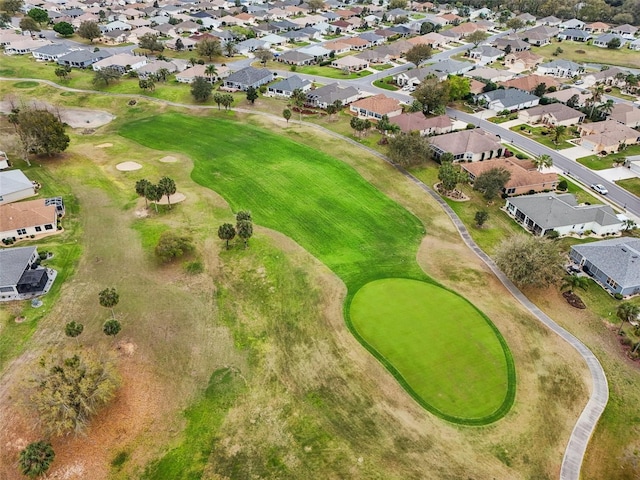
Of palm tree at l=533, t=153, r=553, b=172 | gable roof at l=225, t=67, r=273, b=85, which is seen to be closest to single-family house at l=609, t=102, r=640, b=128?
palm tree at l=533, t=153, r=553, b=172

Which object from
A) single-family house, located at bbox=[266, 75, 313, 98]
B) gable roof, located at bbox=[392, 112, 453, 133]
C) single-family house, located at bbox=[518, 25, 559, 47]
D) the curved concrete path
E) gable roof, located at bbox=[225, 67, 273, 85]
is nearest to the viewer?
the curved concrete path

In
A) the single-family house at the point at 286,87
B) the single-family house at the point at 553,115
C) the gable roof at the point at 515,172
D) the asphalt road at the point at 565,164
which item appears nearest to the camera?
the asphalt road at the point at 565,164

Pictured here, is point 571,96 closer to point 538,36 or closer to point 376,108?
point 376,108

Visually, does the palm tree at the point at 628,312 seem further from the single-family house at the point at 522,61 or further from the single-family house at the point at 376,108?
the single-family house at the point at 522,61

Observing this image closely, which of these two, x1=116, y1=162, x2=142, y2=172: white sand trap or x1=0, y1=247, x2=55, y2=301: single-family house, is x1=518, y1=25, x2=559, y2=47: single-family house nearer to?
x1=116, y1=162, x2=142, y2=172: white sand trap

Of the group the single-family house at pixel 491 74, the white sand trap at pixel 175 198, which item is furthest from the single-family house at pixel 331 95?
the white sand trap at pixel 175 198

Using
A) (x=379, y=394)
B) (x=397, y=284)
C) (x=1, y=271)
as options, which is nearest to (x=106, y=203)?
(x=1, y=271)
